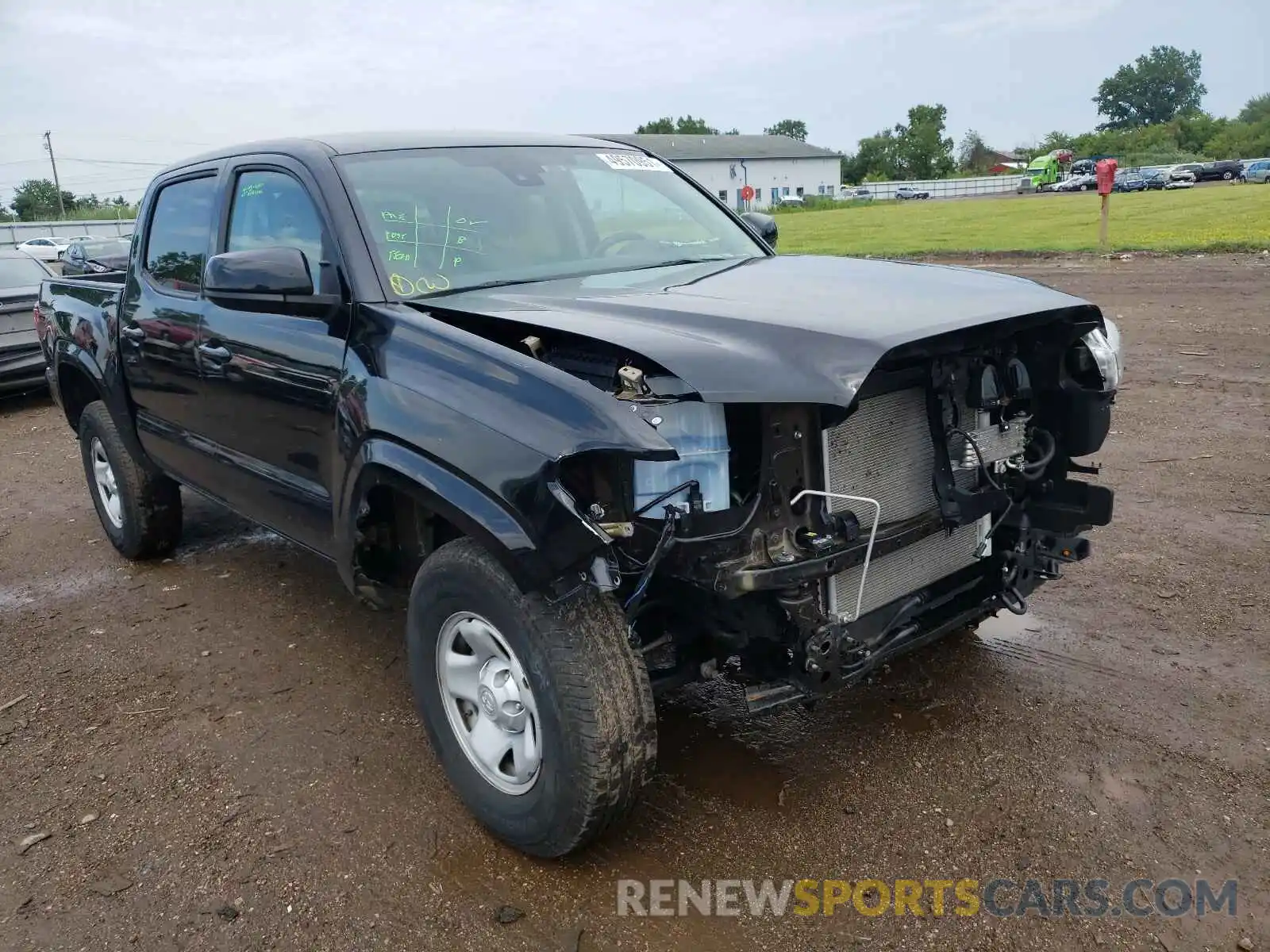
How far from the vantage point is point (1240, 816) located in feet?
9.52

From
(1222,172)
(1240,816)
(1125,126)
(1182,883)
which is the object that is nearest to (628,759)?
(1182,883)

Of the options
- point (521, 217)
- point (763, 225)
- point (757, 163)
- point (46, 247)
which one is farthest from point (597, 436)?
point (757, 163)

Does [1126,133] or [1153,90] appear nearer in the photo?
[1126,133]

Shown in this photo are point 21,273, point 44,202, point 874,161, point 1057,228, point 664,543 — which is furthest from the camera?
point 874,161

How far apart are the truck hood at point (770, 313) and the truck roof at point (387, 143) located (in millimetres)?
844

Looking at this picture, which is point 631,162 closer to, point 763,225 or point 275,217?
point 763,225

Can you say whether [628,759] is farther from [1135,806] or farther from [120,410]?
[120,410]

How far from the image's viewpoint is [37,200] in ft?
271

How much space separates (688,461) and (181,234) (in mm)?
3094

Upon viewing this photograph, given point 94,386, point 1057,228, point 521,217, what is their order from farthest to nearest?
1. point 1057,228
2. point 94,386
3. point 521,217

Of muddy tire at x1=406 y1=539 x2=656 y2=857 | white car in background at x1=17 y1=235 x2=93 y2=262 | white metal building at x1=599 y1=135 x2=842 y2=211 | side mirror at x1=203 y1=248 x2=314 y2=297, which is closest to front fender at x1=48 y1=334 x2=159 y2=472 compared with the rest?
side mirror at x1=203 y1=248 x2=314 y2=297

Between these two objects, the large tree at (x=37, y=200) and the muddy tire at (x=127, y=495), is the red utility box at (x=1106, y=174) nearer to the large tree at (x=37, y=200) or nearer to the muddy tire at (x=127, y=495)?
the muddy tire at (x=127, y=495)

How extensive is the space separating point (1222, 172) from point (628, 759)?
204 ft

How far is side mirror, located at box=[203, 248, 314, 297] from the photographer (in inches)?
126
